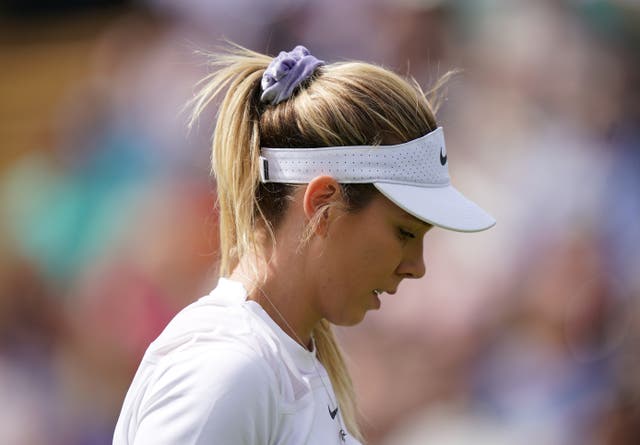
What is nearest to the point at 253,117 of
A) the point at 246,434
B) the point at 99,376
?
the point at 246,434

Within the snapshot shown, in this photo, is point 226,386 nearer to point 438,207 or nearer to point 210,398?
point 210,398

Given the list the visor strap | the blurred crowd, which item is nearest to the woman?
the visor strap

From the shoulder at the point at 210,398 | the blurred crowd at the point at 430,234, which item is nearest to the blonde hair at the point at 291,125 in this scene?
the shoulder at the point at 210,398

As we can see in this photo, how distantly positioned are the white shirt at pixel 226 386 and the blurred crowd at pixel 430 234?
1913 millimetres

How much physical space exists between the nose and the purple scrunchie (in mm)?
337

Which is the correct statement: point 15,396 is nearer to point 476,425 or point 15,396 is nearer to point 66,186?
point 66,186

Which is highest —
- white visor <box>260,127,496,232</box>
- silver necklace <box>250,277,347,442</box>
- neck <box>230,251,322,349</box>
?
white visor <box>260,127,496,232</box>

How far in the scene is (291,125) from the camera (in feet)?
5.07

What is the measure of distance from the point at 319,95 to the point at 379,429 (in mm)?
2131

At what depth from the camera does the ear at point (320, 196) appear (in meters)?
1.49

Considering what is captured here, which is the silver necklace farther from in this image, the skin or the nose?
the nose

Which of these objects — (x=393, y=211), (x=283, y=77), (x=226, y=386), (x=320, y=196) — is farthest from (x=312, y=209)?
(x=226, y=386)

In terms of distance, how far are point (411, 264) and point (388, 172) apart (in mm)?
164

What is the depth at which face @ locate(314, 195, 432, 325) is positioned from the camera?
1.50 meters
